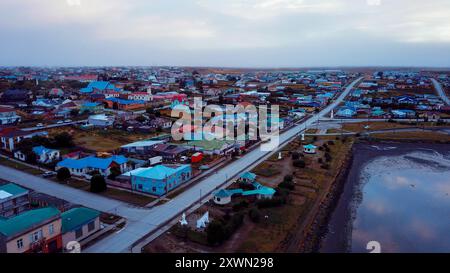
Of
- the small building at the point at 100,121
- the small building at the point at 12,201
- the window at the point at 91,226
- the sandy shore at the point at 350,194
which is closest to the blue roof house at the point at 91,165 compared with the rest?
the small building at the point at 12,201

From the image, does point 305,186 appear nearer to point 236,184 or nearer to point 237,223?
point 236,184

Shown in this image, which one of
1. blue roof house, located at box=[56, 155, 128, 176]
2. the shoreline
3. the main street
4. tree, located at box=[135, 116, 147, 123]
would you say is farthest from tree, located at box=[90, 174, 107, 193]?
tree, located at box=[135, 116, 147, 123]

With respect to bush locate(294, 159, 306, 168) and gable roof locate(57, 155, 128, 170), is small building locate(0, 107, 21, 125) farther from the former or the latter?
bush locate(294, 159, 306, 168)

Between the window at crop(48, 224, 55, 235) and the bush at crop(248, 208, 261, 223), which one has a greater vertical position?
the window at crop(48, 224, 55, 235)

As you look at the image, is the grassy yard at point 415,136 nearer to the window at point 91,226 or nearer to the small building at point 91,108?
the window at point 91,226

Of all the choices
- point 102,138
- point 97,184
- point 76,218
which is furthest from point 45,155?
point 76,218

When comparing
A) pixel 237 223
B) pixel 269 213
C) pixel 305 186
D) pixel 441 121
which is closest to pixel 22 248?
pixel 237 223

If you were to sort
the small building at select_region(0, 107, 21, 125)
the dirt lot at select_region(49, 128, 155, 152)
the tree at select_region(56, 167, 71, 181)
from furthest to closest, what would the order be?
the small building at select_region(0, 107, 21, 125) < the dirt lot at select_region(49, 128, 155, 152) < the tree at select_region(56, 167, 71, 181)
